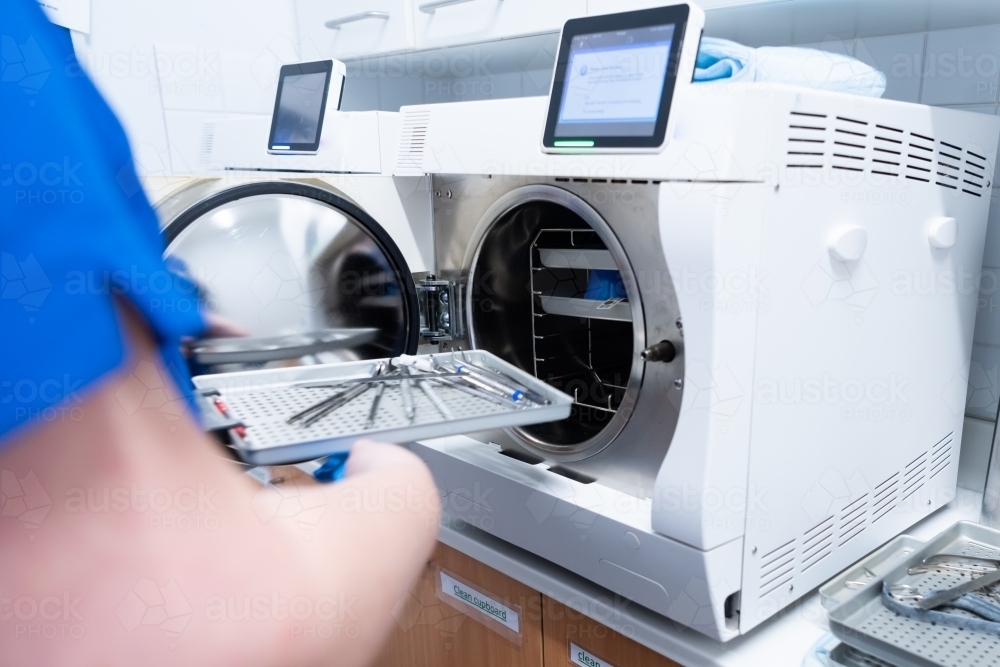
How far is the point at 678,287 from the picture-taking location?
750mm

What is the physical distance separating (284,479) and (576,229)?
68 cm

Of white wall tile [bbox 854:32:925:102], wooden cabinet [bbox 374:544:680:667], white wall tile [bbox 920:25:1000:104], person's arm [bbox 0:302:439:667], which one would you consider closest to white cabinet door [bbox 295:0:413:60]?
white wall tile [bbox 854:32:925:102]

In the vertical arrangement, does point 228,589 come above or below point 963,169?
below

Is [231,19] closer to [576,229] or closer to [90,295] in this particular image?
[576,229]

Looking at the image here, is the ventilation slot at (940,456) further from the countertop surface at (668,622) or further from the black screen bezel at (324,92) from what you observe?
the black screen bezel at (324,92)

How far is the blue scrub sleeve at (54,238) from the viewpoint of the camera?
0.37 m

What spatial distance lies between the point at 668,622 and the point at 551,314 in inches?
20.1

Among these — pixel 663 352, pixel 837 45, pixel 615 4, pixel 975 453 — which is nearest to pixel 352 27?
pixel 615 4

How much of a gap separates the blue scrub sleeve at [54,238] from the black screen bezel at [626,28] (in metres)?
0.55

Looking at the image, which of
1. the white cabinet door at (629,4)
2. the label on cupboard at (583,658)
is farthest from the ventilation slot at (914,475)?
the white cabinet door at (629,4)

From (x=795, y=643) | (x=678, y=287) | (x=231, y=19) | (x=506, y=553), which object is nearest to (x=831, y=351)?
(x=678, y=287)

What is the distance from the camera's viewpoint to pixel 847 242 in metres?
0.83

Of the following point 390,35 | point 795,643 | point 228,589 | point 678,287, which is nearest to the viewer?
point 228,589

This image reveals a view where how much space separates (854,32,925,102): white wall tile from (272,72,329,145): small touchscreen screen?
1070 millimetres
